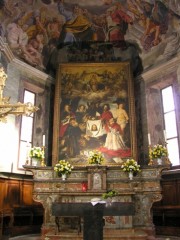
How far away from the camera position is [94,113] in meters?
14.5

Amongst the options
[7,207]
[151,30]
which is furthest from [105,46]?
[7,207]

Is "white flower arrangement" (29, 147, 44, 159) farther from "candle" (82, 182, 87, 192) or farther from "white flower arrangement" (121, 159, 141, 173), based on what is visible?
"white flower arrangement" (121, 159, 141, 173)

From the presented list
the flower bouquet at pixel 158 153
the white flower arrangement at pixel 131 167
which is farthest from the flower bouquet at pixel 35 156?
the flower bouquet at pixel 158 153

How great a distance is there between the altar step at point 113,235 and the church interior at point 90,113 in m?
0.08

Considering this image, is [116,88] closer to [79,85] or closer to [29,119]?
[79,85]

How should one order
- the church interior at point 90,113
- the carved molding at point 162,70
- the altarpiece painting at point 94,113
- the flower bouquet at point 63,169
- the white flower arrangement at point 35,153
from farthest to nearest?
the altarpiece painting at point 94,113 → the carved molding at point 162,70 → the white flower arrangement at point 35,153 → the flower bouquet at point 63,169 → the church interior at point 90,113

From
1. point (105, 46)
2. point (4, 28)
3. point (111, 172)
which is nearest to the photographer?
point (111, 172)

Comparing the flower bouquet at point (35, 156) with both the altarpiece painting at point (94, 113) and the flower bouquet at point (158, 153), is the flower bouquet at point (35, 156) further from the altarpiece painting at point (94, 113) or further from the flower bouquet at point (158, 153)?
the flower bouquet at point (158, 153)

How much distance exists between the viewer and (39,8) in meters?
14.4

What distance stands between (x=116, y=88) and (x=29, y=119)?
15.7ft

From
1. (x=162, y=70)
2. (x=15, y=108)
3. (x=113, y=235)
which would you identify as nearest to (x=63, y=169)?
(x=113, y=235)

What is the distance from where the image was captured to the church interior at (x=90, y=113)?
36.5ft

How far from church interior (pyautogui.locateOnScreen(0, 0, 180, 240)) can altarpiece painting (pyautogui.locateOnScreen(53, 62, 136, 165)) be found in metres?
0.05

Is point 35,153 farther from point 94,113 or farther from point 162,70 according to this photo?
point 162,70
